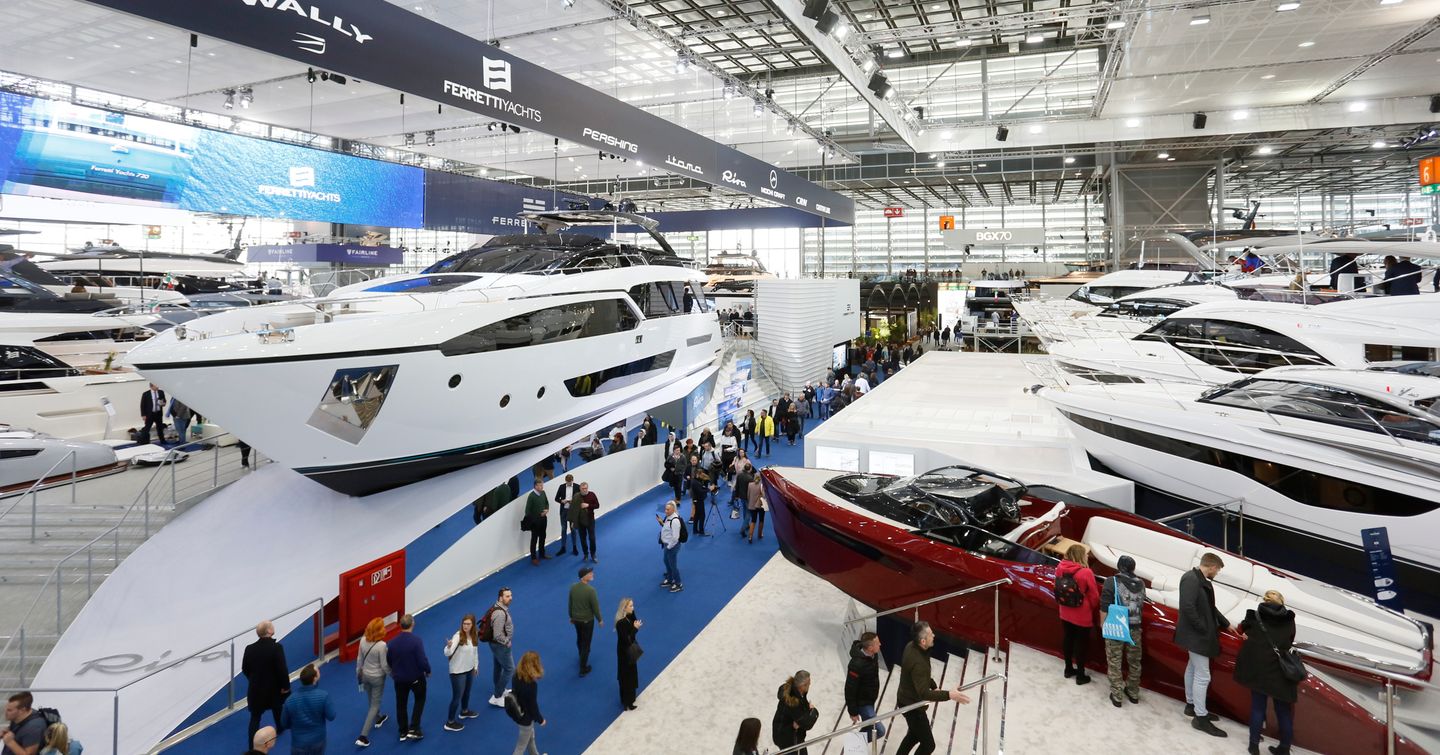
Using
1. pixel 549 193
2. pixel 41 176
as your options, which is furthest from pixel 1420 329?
pixel 41 176

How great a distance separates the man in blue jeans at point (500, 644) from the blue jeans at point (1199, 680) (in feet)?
13.0

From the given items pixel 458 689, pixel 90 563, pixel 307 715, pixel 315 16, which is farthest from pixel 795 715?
pixel 90 563

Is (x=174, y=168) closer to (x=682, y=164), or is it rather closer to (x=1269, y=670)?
(x=682, y=164)

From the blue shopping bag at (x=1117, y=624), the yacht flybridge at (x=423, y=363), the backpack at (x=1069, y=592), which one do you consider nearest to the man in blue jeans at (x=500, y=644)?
the yacht flybridge at (x=423, y=363)

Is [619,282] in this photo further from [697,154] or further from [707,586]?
[707,586]

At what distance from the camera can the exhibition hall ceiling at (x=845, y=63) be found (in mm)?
8055

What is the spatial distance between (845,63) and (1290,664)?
9811mm

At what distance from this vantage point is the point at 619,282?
26.6 ft

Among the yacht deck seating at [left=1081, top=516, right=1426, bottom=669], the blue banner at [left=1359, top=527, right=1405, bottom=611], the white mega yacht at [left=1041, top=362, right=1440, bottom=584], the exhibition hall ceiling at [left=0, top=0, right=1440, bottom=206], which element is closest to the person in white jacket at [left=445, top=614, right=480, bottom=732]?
the yacht deck seating at [left=1081, top=516, right=1426, bottom=669]

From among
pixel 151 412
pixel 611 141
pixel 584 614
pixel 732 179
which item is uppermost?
pixel 732 179

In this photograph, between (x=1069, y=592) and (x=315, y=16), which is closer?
(x=1069, y=592)

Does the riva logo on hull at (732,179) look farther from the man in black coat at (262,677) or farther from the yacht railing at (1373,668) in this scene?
the yacht railing at (1373,668)

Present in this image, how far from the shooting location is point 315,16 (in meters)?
4.41

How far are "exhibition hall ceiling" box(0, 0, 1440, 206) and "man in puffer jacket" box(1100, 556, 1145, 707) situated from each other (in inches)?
286
